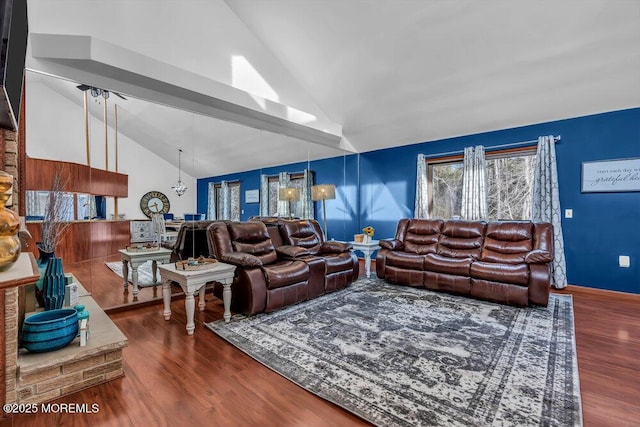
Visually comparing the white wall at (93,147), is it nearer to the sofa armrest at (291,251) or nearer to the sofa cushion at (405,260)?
the sofa armrest at (291,251)

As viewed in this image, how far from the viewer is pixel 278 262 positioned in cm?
370

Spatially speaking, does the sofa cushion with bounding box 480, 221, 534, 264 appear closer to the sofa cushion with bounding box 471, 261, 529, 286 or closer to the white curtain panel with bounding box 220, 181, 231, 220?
the sofa cushion with bounding box 471, 261, 529, 286

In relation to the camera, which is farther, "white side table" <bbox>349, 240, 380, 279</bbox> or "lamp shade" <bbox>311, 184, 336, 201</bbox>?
"lamp shade" <bbox>311, 184, 336, 201</bbox>

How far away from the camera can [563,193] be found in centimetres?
425

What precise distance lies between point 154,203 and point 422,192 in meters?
4.27

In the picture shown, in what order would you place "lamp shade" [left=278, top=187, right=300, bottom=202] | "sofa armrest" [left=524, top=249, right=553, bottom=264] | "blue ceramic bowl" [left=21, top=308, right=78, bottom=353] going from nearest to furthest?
"blue ceramic bowl" [left=21, top=308, right=78, bottom=353] < "sofa armrest" [left=524, top=249, right=553, bottom=264] < "lamp shade" [left=278, top=187, right=300, bottom=202]

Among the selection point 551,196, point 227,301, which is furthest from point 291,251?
point 551,196

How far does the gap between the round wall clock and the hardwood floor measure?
1437 mm

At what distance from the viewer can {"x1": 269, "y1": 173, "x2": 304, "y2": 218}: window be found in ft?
16.5

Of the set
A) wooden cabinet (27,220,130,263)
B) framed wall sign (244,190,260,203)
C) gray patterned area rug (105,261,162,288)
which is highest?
framed wall sign (244,190,260,203)

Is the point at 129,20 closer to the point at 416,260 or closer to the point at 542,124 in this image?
the point at 416,260

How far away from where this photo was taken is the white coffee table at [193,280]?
8.82ft

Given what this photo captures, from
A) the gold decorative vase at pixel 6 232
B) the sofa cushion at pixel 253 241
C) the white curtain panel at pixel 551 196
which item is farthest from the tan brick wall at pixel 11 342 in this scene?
the white curtain panel at pixel 551 196

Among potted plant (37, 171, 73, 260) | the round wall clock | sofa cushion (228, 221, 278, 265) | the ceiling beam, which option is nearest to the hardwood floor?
potted plant (37, 171, 73, 260)
